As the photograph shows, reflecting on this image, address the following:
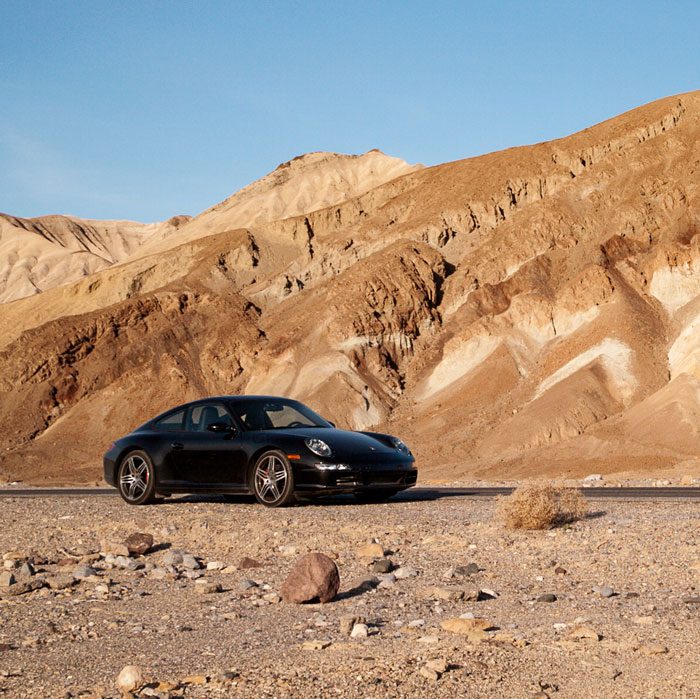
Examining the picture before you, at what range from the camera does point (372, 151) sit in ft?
384

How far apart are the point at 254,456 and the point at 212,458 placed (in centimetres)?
64

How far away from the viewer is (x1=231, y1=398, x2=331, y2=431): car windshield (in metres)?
13.5

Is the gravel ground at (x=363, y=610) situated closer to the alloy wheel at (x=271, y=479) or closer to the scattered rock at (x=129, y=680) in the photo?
the scattered rock at (x=129, y=680)

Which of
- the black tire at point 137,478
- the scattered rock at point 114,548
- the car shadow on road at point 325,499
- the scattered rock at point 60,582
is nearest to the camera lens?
the scattered rock at point 60,582

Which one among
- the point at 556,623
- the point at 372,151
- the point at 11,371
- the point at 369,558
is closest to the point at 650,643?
the point at 556,623

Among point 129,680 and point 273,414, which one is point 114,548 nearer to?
point 129,680

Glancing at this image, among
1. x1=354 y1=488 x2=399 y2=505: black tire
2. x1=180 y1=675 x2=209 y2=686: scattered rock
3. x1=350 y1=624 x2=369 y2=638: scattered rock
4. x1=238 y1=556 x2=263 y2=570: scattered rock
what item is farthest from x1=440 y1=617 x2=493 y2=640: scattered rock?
x1=354 y1=488 x2=399 y2=505: black tire

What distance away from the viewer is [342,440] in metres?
12.8

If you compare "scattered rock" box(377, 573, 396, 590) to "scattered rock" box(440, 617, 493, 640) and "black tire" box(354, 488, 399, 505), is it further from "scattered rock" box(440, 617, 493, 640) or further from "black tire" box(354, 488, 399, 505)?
"black tire" box(354, 488, 399, 505)

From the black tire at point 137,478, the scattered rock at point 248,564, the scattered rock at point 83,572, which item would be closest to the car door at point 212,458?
the black tire at point 137,478

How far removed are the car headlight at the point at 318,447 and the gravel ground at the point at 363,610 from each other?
112cm

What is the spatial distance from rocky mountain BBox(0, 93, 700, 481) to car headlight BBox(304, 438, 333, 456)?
2268 centimetres

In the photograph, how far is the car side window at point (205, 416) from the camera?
44.2 feet

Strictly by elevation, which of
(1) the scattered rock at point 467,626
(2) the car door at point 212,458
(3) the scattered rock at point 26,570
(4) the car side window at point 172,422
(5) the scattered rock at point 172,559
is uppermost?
(4) the car side window at point 172,422
